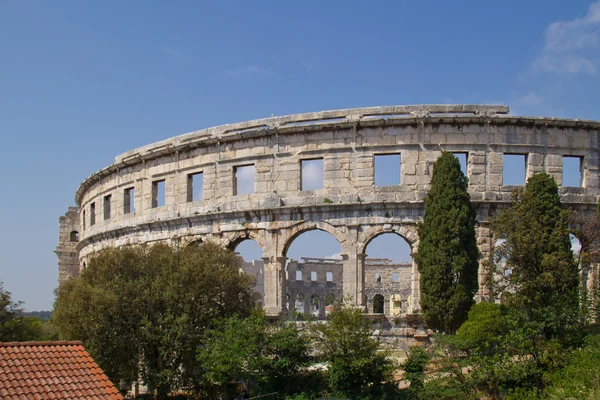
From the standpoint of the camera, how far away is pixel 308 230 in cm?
2278

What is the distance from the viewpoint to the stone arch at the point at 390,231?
71.5ft

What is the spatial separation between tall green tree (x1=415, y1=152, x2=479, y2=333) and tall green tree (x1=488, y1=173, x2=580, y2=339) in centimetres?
108

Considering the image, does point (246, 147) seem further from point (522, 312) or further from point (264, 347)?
point (522, 312)

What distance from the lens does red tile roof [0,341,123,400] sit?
1132 cm

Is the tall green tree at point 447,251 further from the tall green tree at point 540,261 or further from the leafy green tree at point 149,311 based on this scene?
the leafy green tree at point 149,311

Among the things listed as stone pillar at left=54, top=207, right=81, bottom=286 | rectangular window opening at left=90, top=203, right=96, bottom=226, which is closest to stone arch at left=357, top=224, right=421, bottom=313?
rectangular window opening at left=90, top=203, right=96, bottom=226

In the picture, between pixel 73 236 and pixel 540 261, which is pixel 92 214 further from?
pixel 540 261

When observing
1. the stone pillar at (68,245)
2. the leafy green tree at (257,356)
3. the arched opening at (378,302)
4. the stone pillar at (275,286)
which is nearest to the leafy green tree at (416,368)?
the leafy green tree at (257,356)

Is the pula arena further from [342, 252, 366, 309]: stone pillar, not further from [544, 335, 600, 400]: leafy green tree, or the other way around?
[544, 335, 600, 400]: leafy green tree

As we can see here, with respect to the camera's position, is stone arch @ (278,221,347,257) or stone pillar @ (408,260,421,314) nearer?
stone pillar @ (408,260,421,314)

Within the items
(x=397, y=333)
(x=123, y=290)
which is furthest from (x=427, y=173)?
(x=123, y=290)

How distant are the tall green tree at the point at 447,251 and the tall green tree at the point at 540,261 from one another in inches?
42.6

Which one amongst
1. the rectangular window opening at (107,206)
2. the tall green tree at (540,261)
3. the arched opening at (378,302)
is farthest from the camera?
the arched opening at (378,302)

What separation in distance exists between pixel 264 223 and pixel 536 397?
11118 millimetres
